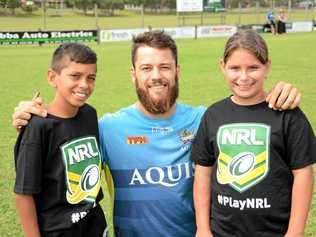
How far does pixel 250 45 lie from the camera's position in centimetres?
268

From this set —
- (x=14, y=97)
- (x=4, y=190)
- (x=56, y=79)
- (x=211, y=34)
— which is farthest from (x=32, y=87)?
(x=211, y=34)

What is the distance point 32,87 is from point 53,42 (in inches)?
679

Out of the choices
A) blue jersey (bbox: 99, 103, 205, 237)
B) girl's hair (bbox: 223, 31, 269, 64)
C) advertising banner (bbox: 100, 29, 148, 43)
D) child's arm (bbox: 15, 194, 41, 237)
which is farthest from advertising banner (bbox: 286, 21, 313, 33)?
child's arm (bbox: 15, 194, 41, 237)

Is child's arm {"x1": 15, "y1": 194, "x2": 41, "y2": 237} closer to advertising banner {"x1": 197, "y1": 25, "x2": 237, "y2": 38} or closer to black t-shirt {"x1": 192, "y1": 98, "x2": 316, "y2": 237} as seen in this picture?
black t-shirt {"x1": 192, "y1": 98, "x2": 316, "y2": 237}

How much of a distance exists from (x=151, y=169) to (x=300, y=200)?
887mm

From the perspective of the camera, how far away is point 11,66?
63.3 ft

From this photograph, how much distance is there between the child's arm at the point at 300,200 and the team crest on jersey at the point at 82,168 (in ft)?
3.65

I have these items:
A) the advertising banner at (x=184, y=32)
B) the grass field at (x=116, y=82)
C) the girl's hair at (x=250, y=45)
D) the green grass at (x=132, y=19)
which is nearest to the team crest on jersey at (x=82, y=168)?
the girl's hair at (x=250, y=45)

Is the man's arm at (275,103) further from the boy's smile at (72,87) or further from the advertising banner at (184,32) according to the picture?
the advertising banner at (184,32)

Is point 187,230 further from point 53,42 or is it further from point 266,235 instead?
point 53,42

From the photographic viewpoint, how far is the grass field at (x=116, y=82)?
6.32 metres

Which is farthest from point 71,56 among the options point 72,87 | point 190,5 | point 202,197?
point 190,5

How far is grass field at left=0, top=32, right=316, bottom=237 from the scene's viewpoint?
20.7 feet

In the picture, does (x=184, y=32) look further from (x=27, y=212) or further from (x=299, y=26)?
(x=27, y=212)
